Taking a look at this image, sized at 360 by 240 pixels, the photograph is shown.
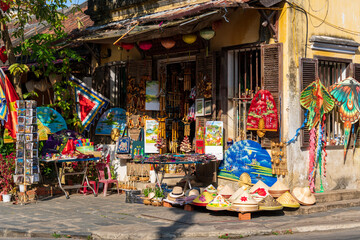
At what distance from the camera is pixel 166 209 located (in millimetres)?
10984

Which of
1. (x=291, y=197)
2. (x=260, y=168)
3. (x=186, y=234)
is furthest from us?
(x=260, y=168)

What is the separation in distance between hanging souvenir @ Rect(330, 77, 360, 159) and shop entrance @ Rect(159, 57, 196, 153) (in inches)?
147

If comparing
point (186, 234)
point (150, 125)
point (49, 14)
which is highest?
point (49, 14)

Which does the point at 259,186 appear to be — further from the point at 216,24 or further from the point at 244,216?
the point at 216,24

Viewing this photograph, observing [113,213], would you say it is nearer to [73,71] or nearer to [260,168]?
[260,168]

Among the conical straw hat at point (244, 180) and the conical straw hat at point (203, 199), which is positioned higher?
the conical straw hat at point (244, 180)

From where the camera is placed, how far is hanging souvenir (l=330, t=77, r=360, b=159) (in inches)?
482

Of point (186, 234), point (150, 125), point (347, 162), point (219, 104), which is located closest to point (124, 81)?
point (150, 125)

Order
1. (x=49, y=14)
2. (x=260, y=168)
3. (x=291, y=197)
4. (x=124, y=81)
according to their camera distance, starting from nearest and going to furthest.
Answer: (x=291, y=197) < (x=260, y=168) < (x=49, y=14) < (x=124, y=81)

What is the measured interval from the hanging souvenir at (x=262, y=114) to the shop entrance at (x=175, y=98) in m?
2.90

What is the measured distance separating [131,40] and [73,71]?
439 cm

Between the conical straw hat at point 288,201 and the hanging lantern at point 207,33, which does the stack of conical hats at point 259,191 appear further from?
the hanging lantern at point 207,33

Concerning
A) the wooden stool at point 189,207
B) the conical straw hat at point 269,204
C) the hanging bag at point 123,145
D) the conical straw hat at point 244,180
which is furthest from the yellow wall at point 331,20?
the hanging bag at point 123,145

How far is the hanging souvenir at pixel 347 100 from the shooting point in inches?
482
